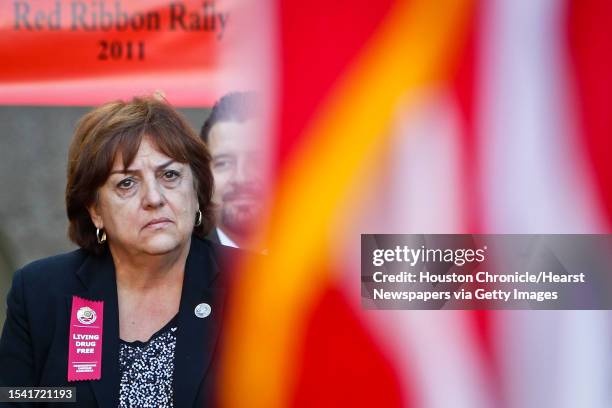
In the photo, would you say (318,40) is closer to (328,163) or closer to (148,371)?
(328,163)

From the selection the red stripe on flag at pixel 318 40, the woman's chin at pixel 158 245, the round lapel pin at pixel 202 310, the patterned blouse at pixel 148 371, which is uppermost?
the red stripe on flag at pixel 318 40

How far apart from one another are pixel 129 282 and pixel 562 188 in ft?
3.97

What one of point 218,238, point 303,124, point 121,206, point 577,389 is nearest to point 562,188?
point 577,389

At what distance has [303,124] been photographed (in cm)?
271

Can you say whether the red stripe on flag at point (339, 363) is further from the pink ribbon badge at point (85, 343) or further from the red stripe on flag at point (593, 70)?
the red stripe on flag at point (593, 70)

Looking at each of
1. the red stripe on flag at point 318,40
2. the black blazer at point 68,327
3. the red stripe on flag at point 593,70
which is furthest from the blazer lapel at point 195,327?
the red stripe on flag at point 593,70

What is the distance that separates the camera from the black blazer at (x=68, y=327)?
2.72m

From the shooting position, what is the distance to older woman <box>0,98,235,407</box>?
8.89 feet

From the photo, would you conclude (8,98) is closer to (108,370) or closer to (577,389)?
(108,370)

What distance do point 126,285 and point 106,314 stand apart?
0.11 m

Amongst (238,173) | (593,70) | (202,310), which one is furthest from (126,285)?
(593,70)

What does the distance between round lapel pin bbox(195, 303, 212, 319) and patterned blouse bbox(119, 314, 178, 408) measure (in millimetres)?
94

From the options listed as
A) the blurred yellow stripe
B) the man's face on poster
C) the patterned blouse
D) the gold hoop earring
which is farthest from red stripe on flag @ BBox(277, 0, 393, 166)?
the patterned blouse

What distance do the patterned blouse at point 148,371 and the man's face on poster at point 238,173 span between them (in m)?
0.37
